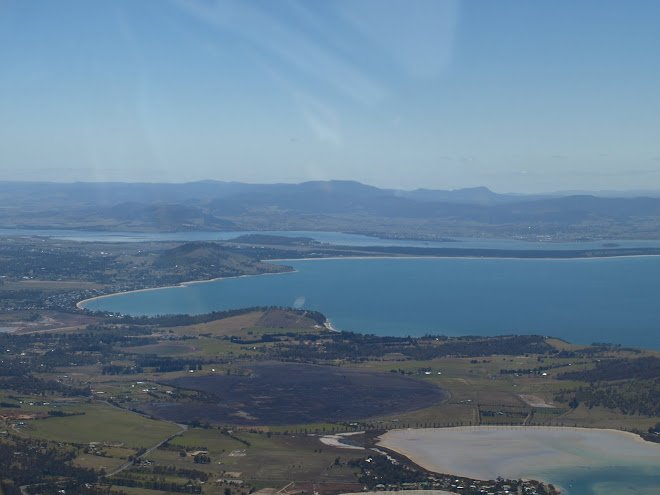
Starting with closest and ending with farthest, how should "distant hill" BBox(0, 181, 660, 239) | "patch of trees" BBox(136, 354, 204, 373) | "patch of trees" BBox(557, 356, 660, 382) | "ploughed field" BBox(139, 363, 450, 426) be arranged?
1. "ploughed field" BBox(139, 363, 450, 426)
2. "patch of trees" BBox(557, 356, 660, 382)
3. "patch of trees" BBox(136, 354, 204, 373)
4. "distant hill" BBox(0, 181, 660, 239)

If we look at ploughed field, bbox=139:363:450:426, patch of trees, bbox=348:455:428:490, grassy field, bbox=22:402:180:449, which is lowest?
grassy field, bbox=22:402:180:449

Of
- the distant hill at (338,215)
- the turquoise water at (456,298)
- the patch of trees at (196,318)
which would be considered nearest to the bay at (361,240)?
the distant hill at (338,215)

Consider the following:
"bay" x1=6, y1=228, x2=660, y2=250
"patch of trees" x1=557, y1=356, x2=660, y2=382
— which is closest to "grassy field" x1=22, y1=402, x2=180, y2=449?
"patch of trees" x1=557, y1=356, x2=660, y2=382

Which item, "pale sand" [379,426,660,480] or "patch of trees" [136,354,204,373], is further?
"patch of trees" [136,354,204,373]

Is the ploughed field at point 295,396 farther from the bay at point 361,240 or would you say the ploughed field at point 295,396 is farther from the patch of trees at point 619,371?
the bay at point 361,240

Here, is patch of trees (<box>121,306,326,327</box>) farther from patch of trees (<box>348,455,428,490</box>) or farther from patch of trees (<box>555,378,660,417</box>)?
patch of trees (<box>348,455,428,490</box>)

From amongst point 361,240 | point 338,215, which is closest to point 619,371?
point 361,240

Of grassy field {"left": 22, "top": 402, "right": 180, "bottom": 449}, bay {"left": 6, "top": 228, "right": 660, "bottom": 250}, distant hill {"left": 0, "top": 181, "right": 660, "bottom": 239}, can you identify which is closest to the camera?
grassy field {"left": 22, "top": 402, "right": 180, "bottom": 449}
